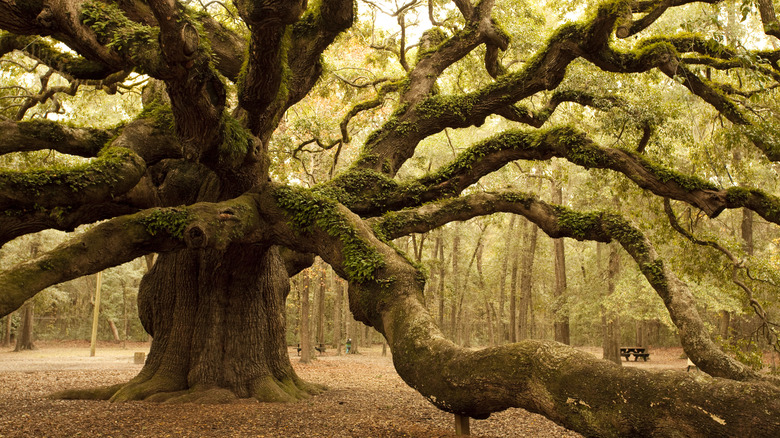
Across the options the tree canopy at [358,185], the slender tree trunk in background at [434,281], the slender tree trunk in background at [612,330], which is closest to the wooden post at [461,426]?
the tree canopy at [358,185]

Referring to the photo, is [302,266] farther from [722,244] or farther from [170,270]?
[722,244]

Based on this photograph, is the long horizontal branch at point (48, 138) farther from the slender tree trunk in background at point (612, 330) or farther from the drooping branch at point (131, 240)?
the slender tree trunk in background at point (612, 330)

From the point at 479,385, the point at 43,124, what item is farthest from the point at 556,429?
the point at 43,124

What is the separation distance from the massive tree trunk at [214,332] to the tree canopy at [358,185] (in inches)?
1.7

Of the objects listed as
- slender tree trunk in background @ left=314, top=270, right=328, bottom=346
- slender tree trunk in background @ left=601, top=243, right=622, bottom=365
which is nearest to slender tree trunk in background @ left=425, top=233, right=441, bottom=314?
slender tree trunk in background @ left=314, top=270, right=328, bottom=346

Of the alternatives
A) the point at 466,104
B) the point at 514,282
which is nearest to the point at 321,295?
the point at 514,282

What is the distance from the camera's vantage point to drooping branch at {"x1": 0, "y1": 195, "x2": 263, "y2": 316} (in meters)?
5.89

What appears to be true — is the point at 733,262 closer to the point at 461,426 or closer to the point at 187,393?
the point at 461,426

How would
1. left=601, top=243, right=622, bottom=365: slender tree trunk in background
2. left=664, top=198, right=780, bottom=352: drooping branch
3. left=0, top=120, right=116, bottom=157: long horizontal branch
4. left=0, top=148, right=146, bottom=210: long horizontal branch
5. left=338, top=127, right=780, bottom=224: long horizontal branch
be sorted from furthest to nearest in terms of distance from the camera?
left=601, top=243, right=622, bottom=365: slender tree trunk in background < left=664, top=198, right=780, bottom=352: drooping branch < left=338, top=127, right=780, bottom=224: long horizontal branch < left=0, top=120, right=116, bottom=157: long horizontal branch < left=0, top=148, right=146, bottom=210: long horizontal branch

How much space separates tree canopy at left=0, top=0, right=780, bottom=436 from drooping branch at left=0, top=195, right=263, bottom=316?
0.03 metres

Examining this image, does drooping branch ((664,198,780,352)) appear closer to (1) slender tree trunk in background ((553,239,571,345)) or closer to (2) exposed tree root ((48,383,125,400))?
(1) slender tree trunk in background ((553,239,571,345))

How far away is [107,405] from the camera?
786 centimetres

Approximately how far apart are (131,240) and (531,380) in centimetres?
530

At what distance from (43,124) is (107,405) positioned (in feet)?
14.9
